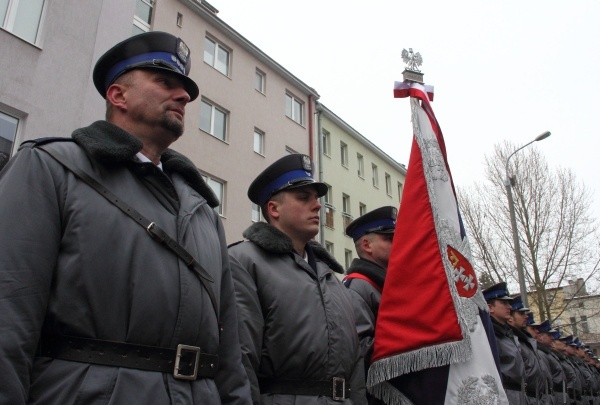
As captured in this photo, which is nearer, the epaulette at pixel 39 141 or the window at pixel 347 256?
the epaulette at pixel 39 141

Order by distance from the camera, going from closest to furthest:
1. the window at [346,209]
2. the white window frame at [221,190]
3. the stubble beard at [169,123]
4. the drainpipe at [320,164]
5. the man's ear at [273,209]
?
the stubble beard at [169,123], the man's ear at [273,209], the white window frame at [221,190], the drainpipe at [320,164], the window at [346,209]

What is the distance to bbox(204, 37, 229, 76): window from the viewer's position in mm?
17781

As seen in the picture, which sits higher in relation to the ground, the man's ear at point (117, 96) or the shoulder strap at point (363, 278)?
the man's ear at point (117, 96)

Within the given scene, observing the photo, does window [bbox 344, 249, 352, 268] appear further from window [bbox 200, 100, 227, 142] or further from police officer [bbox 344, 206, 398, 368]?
police officer [bbox 344, 206, 398, 368]

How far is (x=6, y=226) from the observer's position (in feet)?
5.38

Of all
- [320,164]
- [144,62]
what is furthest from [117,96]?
[320,164]

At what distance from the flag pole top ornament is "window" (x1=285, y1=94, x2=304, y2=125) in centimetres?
1605

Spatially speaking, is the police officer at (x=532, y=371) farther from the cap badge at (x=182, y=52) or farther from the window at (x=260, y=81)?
the window at (x=260, y=81)

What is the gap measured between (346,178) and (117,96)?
2297 cm

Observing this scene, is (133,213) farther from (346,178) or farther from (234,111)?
(346,178)

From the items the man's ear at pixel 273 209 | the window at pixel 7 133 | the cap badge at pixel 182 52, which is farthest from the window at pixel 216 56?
the cap badge at pixel 182 52

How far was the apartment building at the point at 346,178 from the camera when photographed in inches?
888

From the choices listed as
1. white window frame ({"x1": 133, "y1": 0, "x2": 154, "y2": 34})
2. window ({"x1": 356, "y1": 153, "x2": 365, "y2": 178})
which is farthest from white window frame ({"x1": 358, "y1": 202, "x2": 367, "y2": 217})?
white window frame ({"x1": 133, "y1": 0, "x2": 154, "y2": 34})

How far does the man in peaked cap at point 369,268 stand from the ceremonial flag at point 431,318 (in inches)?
6.7
